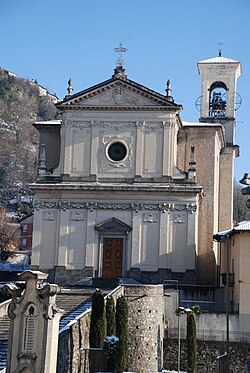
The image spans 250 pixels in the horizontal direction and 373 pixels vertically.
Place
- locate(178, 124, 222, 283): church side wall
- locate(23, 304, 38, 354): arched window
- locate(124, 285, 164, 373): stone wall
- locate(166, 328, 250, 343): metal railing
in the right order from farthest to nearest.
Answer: locate(178, 124, 222, 283): church side wall
locate(166, 328, 250, 343): metal railing
locate(124, 285, 164, 373): stone wall
locate(23, 304, 38, 354): arched window

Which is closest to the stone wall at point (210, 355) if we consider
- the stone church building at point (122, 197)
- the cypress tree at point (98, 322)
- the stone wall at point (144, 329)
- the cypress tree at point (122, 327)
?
the stone wall at point (144, 329)

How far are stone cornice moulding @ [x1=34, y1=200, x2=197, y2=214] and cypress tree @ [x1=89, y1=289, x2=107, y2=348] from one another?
43.7 feet

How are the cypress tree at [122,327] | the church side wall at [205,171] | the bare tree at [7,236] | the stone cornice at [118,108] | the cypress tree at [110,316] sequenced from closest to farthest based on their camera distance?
the cypress tree at [122,327] → the cypress tree at [110,316] → the stone cornice at [118,108] → the church side wall at [205,171] → the bare tree at [7,236]

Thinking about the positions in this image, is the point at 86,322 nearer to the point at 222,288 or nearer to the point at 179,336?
the point at 179,336

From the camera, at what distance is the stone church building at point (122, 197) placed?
40.7m

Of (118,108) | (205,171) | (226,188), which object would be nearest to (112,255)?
(205,171)

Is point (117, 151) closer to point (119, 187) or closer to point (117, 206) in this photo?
point (119, 187)

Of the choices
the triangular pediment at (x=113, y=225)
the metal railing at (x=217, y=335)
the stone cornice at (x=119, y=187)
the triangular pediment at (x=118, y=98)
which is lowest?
the metal railing at (x=217, y=335)

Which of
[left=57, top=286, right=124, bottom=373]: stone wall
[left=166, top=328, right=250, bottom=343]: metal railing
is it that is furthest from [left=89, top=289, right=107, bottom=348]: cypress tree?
[left=166, top=328, right=250, bottom=343]: metal railing

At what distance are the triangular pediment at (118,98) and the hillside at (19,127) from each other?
2940 inches

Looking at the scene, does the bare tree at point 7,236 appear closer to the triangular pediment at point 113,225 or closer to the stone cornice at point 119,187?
the stone cornice at point 119,187

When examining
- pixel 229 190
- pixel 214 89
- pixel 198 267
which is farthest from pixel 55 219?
pixel 214 89

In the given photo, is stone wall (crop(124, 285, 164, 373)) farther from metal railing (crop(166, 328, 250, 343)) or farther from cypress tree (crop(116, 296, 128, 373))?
metal railing (crop(166, 328, 250, 343))

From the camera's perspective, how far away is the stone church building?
133ft
